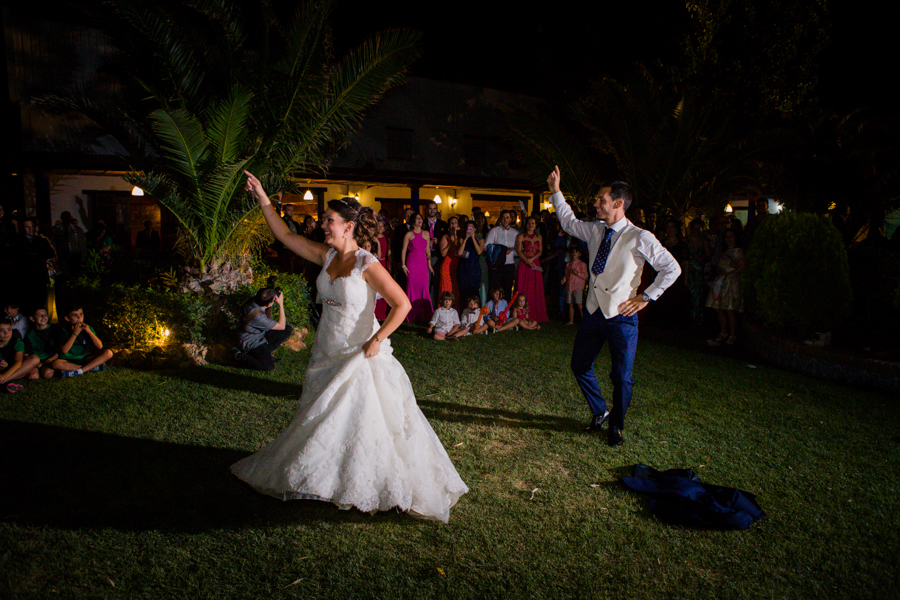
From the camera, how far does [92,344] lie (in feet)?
23.0

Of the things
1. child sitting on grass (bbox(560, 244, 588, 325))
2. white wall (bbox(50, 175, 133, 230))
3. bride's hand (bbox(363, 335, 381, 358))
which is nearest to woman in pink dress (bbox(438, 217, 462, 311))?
child sitting on grass (bbox(560, 244, 588, 325))

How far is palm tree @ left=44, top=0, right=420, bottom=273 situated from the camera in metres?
7.18

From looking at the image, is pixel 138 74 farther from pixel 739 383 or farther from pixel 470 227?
pixel 739 383

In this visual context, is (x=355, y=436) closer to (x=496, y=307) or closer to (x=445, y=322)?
(x=445, y=322)

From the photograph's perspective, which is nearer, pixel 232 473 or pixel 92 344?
pixel 232 473

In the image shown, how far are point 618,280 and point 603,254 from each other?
0.87 feet

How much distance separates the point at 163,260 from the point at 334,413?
6.69 meters

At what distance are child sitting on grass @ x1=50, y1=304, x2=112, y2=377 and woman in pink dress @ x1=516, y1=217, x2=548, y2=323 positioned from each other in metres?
6.63

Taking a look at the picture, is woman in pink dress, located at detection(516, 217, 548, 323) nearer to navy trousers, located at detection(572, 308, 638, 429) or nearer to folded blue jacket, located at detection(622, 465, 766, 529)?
navy trousers, located at detection(572, 308, 638, 429)

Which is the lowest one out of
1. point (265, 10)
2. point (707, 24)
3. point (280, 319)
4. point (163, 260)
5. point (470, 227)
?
point (280, 319)

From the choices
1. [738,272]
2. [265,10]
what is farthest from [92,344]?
[738,272]

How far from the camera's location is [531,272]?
10.6m

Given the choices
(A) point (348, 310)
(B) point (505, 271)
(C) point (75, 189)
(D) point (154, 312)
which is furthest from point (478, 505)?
(C) point (75, 189)

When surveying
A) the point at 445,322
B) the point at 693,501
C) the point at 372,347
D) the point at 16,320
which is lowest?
the point at 693,501
